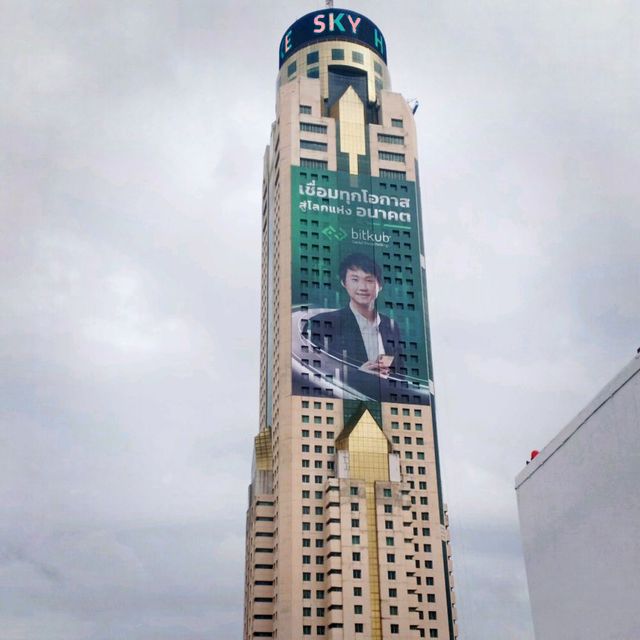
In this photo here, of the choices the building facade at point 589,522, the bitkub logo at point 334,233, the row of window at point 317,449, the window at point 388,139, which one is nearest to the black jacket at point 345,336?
the bitkub logo at point 334,233

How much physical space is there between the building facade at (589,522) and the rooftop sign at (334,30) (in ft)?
423

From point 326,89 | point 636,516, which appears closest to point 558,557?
point 636,516

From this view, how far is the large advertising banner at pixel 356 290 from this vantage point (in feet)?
467

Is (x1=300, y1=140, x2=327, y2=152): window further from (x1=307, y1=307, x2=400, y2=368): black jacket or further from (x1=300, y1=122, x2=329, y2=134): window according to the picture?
(x1=307, y1=307, x2=400, y2=368): black jacket

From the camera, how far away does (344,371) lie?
142250 millimetres

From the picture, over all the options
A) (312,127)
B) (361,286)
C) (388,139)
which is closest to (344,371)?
(361,286)

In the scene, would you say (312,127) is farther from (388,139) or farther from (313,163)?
(388,139)

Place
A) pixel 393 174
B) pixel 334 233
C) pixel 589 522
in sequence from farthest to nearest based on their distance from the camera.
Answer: pixel 393 174, pixel 334 233, pixel 589 522

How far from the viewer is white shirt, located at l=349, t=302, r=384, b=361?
14425cm

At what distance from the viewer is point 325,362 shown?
142125 mm

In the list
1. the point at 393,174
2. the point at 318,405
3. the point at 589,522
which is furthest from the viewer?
the point at 393,174

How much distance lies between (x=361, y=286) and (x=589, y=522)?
102 metres

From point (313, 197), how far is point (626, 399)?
115 meters

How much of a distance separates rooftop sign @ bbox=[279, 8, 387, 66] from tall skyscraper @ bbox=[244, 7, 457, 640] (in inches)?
11.1
